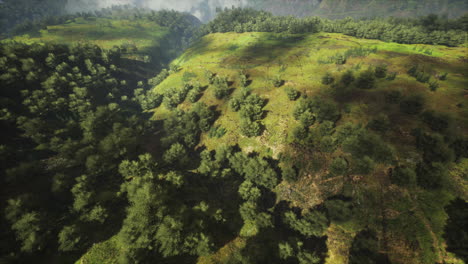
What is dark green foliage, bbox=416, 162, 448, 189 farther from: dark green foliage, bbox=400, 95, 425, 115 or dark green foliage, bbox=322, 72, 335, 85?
dark green foliage, bbox=322, 72, 335, 85

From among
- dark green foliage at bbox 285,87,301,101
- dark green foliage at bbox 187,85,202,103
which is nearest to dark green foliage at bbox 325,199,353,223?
dark green foliage at bbox 285,87,301,101

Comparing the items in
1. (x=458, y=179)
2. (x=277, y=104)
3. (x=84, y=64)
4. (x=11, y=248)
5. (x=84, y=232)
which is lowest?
(x=84, y=232)

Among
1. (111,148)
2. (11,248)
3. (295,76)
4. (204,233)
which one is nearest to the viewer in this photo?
(11,248)

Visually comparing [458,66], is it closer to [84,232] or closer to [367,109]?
[367,109]

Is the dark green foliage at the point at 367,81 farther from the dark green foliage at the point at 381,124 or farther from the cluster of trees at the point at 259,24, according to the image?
the cluster of trees at the point at 259,24

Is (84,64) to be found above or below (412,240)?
above

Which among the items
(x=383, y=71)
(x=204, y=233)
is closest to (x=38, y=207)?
(x=204, y=233)

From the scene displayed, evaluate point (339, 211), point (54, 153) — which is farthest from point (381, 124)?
point (54, 153)
